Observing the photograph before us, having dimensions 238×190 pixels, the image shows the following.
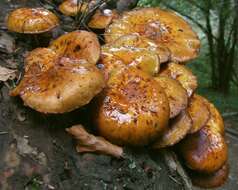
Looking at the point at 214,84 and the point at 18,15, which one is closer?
the point at 18,15

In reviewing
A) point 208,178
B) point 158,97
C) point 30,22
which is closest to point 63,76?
point 158,97

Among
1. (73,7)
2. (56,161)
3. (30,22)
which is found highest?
(30,22)

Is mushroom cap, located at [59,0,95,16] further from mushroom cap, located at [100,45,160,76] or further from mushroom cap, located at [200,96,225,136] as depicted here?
mushroom cap, located at [200,96,225,136]

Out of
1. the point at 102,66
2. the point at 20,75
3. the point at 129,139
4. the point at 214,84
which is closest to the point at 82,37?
the point at 102,66

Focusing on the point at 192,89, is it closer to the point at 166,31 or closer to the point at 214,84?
the point at 166,31

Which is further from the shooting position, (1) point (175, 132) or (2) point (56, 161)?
(1) point (175, 132)

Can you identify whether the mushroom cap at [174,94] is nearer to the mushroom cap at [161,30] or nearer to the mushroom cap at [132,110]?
the mushroom cap at [132,110]

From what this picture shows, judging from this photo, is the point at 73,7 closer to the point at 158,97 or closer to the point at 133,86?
the point at 133,86
